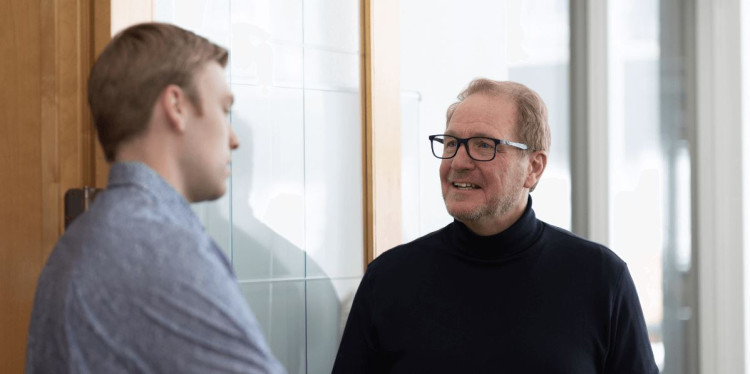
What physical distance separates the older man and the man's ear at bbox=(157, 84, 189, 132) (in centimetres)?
A: 96

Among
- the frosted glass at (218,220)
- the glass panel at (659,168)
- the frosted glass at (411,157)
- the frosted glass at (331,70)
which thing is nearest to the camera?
the frosted glass at (218,220)

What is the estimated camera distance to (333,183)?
2.22 metres

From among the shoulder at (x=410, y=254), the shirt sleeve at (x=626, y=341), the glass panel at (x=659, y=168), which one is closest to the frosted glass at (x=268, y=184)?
the shoulder at (x=410, y=254)

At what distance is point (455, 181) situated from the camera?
6.31 feet

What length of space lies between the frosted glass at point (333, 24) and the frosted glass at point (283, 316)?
0.58 meters

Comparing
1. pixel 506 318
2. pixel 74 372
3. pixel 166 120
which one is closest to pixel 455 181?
pixel 506 318

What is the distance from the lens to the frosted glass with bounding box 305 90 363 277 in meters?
2.17

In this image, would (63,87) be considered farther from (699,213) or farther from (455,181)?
(699,213)

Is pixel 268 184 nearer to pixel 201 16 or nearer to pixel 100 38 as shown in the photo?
pixel 201 16

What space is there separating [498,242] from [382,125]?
54 cm

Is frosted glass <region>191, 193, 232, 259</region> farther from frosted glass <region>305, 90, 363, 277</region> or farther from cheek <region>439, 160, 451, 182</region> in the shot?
cheek <region>439, 160, 451, 182</region>

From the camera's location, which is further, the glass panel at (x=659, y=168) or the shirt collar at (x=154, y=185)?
the glass panel at (x=659, y=168)

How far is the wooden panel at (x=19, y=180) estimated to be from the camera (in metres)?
1.66

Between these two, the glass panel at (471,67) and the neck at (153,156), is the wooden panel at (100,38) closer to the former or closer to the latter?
the neck at (153,156)
